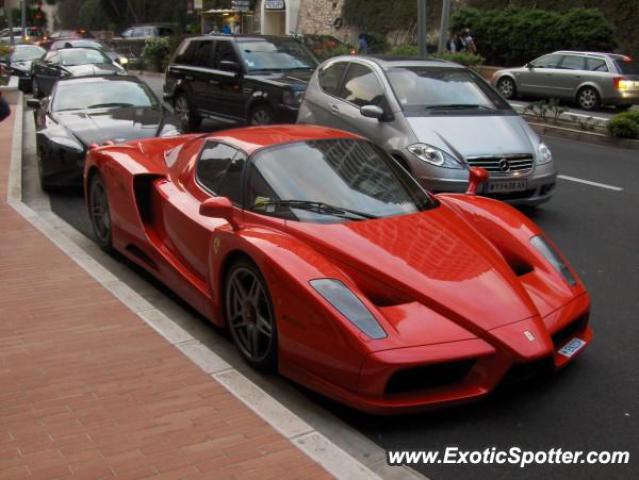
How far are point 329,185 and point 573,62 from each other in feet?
58.4

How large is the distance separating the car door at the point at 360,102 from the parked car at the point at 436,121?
12mm

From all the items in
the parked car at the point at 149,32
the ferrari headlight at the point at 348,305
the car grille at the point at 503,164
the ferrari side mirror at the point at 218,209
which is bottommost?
the ferrari headlight at the point at 348,305

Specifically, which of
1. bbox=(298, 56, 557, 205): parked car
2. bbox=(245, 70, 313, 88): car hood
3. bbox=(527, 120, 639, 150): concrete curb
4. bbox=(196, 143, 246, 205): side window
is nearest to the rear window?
bbox=(527, 120, 639, 150): concrete curb

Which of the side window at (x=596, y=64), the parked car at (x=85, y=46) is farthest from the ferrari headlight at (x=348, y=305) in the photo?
the parked car at (x=85, y=46)

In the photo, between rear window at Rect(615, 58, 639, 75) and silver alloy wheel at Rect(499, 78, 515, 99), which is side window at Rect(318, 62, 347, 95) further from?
silver alloy wheel at Rect(499, 78, 515, 99)

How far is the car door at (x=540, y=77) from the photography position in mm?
21203

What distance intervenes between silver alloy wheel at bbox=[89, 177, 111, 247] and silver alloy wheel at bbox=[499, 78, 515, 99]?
698 inches

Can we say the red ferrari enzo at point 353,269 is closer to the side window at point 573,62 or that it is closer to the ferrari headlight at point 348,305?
the ferrari headlight at point 348,305

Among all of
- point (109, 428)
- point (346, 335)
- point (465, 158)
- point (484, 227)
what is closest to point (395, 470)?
point (346, 335)

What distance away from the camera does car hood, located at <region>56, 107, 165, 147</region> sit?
31.6 ft

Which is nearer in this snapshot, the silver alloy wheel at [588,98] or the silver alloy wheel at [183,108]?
the silver alloy wheel at [183,108]

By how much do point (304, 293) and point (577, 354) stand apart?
159 cm

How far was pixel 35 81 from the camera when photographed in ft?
68.5

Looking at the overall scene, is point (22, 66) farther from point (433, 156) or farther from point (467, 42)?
point (433, 156)
